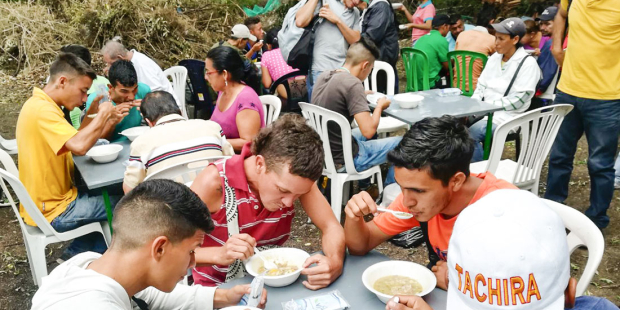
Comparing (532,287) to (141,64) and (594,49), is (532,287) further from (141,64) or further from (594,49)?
(141,64)

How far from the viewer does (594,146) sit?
3434 mm

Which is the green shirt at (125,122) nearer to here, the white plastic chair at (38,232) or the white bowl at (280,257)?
the white plastic chair at (38,232)

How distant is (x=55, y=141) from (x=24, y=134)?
0.21 meters

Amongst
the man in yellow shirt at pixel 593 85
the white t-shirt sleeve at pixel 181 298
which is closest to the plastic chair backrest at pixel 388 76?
the man in yellow shirt at pixel 593 85

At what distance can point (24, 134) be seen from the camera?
10.0ft

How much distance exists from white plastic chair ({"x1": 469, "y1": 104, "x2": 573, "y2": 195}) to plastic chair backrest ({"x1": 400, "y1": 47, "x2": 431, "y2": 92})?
2.45 meters

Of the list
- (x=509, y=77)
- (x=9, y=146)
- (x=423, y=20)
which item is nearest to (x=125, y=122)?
(x=9, y=146)

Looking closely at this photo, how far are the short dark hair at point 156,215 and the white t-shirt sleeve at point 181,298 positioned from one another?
41cm

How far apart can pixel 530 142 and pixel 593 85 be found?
56cm

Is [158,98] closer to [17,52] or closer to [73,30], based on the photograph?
[73,30]

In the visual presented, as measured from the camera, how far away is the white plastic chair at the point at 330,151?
360 cm

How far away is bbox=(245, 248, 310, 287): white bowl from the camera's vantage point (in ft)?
5.88

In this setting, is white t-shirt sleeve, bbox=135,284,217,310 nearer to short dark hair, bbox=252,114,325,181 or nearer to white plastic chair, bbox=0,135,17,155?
short dark hair, bbox=252,114,325,181

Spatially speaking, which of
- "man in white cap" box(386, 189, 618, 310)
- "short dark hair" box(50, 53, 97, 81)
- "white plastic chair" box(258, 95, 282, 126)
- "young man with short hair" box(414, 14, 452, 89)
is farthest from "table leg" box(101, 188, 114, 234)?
"young man with short hair" box(414, 14, 452, 89)
